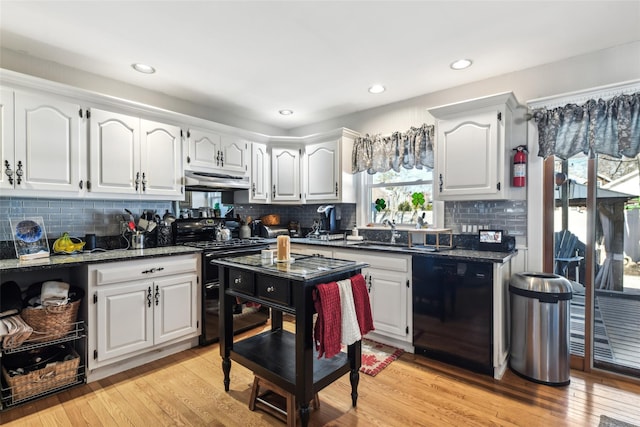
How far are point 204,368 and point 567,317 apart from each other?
9.38 feet

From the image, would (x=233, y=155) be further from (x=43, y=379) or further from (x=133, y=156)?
(x=43, y=379)

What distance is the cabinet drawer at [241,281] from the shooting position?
2010 mm

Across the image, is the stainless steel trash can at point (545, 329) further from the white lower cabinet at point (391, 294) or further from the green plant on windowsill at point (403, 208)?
the green plant on windowsill at point (403, 208)

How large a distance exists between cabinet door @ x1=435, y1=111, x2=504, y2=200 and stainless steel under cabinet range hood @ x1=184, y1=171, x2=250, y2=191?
2.20 m

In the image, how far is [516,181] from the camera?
2.68 metres

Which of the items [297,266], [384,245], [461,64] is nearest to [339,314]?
[297,266]

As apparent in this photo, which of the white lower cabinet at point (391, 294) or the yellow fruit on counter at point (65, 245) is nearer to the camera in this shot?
the yellow fruit on counter at point (65, 245)

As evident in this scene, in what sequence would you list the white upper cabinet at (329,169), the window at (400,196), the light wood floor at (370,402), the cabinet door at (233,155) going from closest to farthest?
the light wood floor at (370,402), the window at (400,196), the cabinet door at (233,155), the white upper cabinet at (329,169)

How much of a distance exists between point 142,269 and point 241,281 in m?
1.08

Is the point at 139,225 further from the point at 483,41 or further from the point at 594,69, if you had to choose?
the point at 594,69

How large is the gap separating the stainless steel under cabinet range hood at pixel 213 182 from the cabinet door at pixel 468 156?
2.20 m

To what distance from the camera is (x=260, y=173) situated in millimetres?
3996

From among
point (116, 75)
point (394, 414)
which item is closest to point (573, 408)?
point (394, 414)

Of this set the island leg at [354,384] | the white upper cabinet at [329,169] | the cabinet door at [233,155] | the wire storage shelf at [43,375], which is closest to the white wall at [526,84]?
the cabinet door at [233,155]
